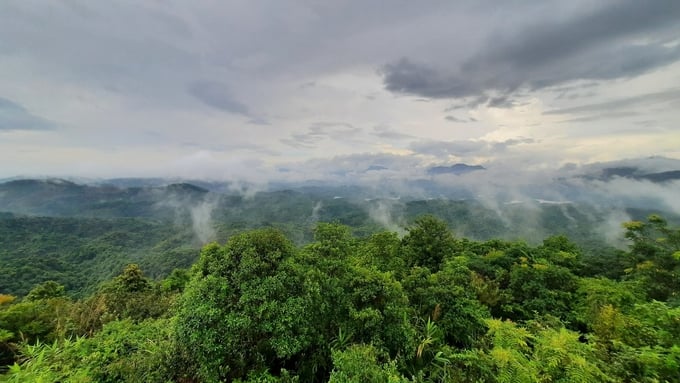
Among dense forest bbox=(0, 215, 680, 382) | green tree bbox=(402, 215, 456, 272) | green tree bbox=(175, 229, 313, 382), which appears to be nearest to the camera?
dense forest bbox=(0, 215, 680, 382)

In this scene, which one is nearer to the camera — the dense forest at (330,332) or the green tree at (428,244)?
the dense forest at (330,332)

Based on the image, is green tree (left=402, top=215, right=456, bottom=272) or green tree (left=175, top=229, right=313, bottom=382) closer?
green tree (left=175, top=229, right=313, bottom=382)

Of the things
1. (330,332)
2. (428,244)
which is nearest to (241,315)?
(330,332)

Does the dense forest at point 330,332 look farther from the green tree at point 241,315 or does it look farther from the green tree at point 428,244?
the green tree at point 428,244

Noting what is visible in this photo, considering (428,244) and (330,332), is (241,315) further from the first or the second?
(428,244)

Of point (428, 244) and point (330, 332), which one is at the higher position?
point (428, 244)

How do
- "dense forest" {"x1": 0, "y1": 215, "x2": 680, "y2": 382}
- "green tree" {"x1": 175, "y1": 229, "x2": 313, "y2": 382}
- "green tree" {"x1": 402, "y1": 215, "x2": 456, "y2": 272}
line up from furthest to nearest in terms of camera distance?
"green tree" {"x1": 402, "y1": 215, "x2": 456, "y2": 272}
"green tree" {"x1": 175, "y1": 229, "x2": 313, "y2": 382}
"dense forest" {"x1": 0, "y1": 215, "x2": 680, "y2": 382}

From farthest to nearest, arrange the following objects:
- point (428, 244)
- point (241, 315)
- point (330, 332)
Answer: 1. point (428, 244)
2. point (330, 332)
3. point (241, 315)

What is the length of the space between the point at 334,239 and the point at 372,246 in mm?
6902

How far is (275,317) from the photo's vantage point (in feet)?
30.3

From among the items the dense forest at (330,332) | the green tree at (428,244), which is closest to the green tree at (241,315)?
the dense forest at (330,332)

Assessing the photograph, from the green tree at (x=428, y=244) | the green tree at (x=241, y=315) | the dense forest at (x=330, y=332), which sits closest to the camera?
the dense forest at (x=330, y=332)

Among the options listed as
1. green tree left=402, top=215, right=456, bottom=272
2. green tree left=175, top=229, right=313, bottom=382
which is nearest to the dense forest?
green tree left=175, top=229, right=313, bottom=382

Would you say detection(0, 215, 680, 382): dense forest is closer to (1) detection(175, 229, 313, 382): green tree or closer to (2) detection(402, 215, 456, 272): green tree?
(1) detection(175, 229, 313, 382): green tree
